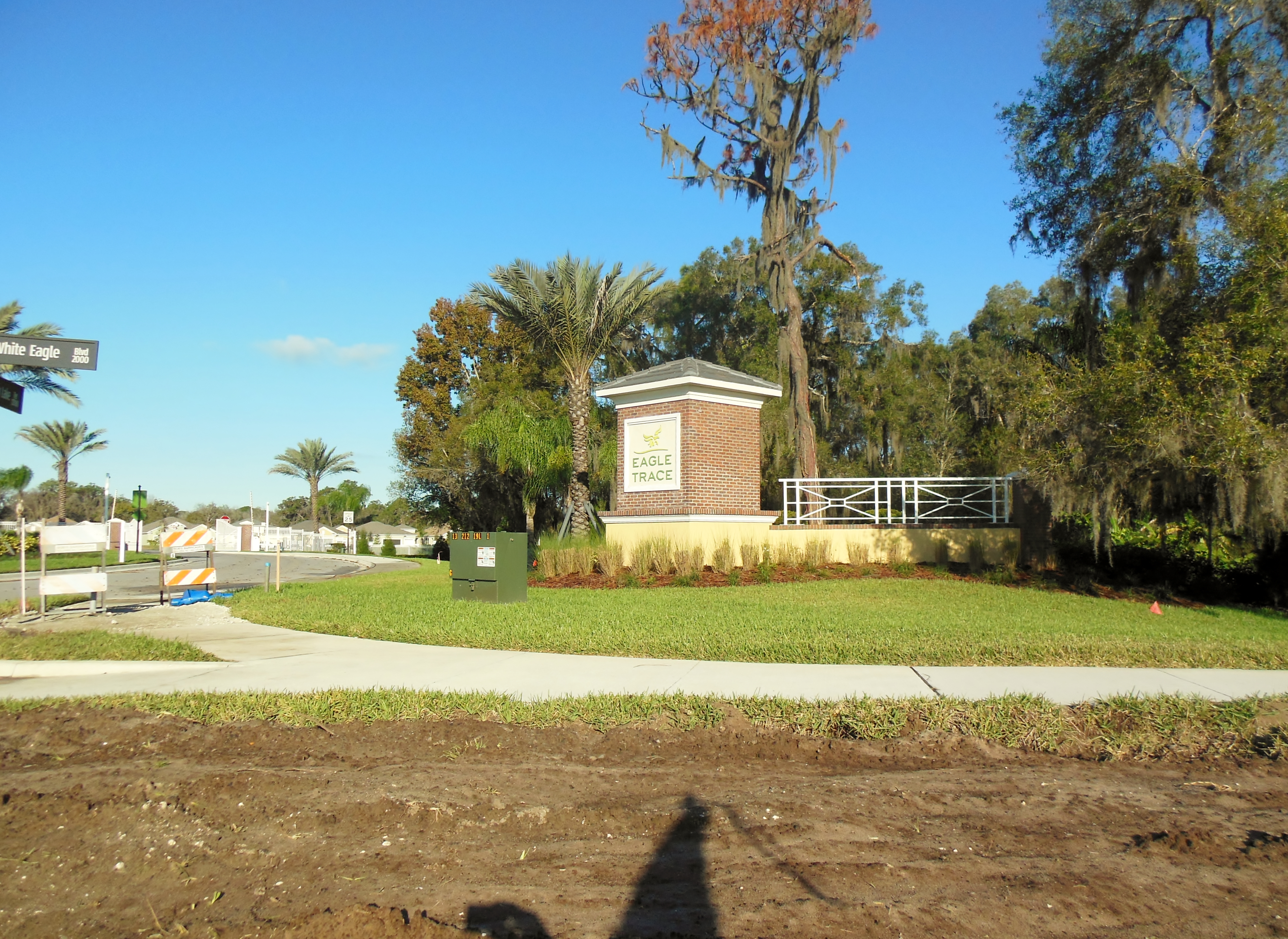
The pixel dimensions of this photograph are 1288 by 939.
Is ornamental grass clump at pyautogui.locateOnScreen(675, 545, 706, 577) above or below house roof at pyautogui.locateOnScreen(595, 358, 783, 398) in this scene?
below

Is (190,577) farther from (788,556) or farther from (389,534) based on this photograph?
(389,534)

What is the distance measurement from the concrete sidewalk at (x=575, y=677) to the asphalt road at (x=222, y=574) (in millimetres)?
6675

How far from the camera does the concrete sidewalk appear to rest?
7.70 meters

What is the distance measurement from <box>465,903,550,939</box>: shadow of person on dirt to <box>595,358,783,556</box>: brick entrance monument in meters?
15.9

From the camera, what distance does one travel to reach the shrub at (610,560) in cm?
1875

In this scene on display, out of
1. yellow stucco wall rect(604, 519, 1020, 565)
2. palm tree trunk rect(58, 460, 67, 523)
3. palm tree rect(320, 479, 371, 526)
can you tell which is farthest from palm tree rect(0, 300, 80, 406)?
palm tree rect(320, 479, 371, 526)

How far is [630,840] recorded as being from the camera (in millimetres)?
4539

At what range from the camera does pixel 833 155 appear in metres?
26.7

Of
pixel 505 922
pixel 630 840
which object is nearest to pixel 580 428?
pixel 630 840

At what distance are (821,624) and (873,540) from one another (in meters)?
8.36

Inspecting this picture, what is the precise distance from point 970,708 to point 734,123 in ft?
80.2

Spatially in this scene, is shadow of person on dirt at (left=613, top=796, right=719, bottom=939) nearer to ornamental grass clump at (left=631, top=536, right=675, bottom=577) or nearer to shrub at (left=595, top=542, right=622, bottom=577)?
ornamental grass clump at (left=631, top=536, right=675, bottom=577)

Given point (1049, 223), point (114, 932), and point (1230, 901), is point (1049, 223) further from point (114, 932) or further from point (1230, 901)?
point (114, 932)

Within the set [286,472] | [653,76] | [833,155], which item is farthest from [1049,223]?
[286,472]
